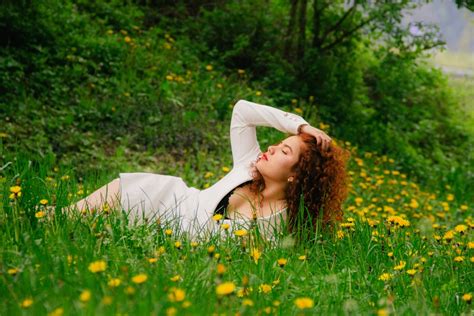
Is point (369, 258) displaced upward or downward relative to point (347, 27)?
downward

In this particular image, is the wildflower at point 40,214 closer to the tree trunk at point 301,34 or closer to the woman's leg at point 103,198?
the woman's leg at point 103,198

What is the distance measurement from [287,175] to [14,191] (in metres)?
1.46

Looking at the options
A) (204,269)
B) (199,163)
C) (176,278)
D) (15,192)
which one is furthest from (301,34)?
(176,278)

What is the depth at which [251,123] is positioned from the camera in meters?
3.81

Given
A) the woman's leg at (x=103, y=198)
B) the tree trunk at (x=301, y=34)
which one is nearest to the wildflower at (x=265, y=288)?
the woman's leg at (x=103, y=198)

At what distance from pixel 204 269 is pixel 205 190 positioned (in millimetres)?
1460

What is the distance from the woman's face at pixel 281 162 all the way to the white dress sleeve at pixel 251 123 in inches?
7.1

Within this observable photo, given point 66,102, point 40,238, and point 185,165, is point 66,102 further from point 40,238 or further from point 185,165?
point 40,238

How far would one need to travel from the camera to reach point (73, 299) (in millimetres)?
1701

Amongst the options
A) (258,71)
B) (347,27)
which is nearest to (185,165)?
(258,71)

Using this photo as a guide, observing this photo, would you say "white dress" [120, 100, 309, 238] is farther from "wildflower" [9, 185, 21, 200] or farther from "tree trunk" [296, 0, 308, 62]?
"tree trunk" [296, 0, 308, 62]

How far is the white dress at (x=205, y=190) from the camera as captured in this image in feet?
10.9

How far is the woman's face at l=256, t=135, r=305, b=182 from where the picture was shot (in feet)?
11.0

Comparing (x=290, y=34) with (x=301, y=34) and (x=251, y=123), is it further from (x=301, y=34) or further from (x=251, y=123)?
(x=251, y=123)
